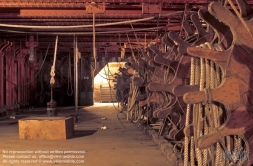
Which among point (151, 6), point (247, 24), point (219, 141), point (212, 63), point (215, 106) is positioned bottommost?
point (219, 141)

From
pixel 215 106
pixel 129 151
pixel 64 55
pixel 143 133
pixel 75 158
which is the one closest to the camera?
pixel 215 106

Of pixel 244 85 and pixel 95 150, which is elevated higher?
pixel 244 85

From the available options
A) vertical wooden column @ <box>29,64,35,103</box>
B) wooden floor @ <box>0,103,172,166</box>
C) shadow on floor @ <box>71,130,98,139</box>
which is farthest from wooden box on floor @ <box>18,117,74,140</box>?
vertical wooden column @ <box>29,64,35,103</box>

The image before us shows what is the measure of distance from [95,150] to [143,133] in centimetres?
277

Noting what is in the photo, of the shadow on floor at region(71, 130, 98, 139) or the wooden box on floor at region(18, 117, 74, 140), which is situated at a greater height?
the wooden box on floor at region(18, 117, 74, 140)

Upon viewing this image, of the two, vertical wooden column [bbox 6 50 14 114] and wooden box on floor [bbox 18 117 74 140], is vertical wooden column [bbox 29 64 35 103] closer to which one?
vertical wooden column [bbox 6 50 14 114]

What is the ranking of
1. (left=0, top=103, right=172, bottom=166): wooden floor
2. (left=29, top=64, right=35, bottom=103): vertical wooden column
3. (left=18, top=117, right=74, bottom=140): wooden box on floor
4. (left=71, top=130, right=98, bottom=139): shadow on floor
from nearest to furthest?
(left=0, top=103, right=172, bottom=166): wooden floor < (left=18, top=117, right=74, bottom=140): wooden box on floor < (left=71, top=130, right=98, bottom=139): shadow on floor < (left=29, top=64, right=35, bottom=103): vertical wooden column

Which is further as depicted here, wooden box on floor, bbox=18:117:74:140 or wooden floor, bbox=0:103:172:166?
wooden box on floor, bbox=18:117:74:140

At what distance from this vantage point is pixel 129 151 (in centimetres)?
739

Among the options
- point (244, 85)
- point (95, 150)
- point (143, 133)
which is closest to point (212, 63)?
point (244, 85)

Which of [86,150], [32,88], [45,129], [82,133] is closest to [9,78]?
[32,88]

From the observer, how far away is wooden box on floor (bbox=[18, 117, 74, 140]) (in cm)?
895

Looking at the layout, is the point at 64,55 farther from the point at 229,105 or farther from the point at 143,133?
the point at 229,105

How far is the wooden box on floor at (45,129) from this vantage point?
29.3 ft
